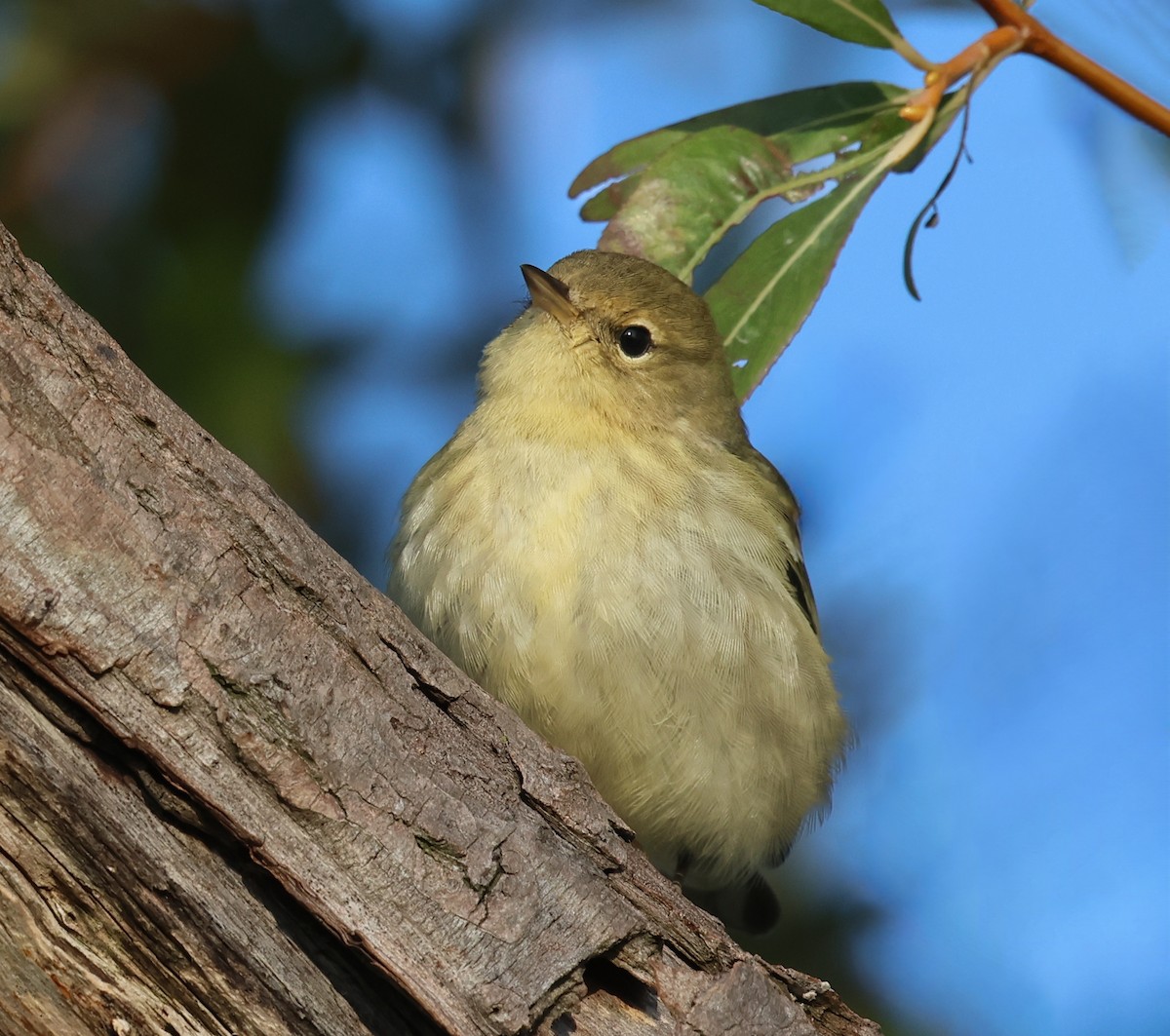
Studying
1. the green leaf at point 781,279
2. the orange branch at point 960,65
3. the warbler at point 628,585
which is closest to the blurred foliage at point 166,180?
the warbler at point 628,585

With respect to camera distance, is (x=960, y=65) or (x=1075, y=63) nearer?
(x=1075, y=63)

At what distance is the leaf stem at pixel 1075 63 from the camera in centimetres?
253

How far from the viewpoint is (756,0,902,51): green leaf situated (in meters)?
3.20

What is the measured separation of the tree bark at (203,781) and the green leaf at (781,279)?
3.97 ft

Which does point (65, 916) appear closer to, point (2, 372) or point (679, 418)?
point (2, 372)

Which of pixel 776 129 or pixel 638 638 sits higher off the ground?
pixel 776 129

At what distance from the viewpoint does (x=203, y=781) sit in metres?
2.36

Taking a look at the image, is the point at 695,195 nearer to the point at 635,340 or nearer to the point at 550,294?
the point at 550,294

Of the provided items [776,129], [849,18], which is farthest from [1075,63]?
[776,129]

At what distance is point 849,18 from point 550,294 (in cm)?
121

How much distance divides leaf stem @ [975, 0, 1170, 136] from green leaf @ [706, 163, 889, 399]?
0.50m

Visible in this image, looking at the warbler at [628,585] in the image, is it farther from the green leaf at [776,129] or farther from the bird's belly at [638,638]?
the green leaf at [776,129]

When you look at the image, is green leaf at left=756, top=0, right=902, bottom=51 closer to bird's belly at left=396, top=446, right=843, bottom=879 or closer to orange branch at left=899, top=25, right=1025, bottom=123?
orange branch at left=899, top=25, right=1025, bottom=123

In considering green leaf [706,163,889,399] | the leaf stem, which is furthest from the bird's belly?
the leaf stem
